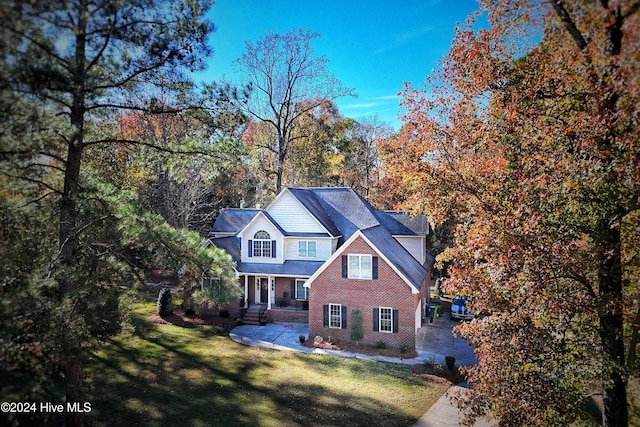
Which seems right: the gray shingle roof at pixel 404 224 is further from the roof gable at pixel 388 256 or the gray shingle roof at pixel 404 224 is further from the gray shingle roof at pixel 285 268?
the gray shingle roof at pixel 285 268

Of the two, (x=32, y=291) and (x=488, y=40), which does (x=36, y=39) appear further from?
(x=488, y=40)

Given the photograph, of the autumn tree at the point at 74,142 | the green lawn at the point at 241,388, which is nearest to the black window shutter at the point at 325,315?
the green lawn at the point at 241,388

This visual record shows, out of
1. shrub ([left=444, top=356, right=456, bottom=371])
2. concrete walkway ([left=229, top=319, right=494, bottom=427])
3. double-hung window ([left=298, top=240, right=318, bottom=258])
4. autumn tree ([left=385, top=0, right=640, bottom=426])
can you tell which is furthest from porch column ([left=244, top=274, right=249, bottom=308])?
autumn tree ([left=385, top=0, right=640, bottom=426])

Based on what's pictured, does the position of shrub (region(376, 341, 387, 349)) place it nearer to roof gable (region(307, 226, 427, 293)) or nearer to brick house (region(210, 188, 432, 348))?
brick house (region(210, 188, 432, 348))

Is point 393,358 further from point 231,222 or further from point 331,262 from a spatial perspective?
point 231,222

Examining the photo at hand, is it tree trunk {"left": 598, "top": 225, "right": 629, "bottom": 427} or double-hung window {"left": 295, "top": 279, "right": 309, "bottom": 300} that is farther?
double-hung window {"left": 295, "top": 279, "right": 309, "bottom": 300}

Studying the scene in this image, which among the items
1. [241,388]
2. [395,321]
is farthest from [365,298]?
[241,388]
